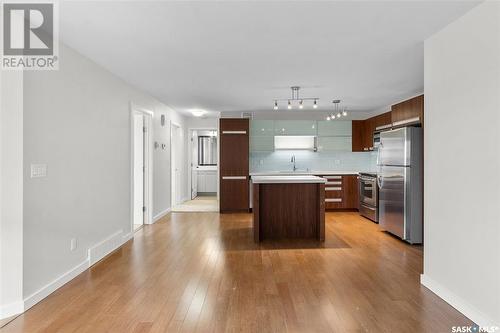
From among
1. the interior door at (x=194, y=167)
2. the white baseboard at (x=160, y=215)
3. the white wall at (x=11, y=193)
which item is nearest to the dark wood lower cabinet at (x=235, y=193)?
the white baseboard at (x=160, y=215)

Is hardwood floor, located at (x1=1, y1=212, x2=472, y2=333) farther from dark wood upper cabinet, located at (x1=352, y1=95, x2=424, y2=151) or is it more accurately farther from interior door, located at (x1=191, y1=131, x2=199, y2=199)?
interior door, located at (x1=191, y1=131, x2=199, y2=199)

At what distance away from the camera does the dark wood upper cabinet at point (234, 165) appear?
290 inches

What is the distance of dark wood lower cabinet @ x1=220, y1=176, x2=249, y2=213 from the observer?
7.39 metres

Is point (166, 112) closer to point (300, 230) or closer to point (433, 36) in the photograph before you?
point (300, 230)

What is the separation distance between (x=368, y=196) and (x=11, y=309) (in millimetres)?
5752

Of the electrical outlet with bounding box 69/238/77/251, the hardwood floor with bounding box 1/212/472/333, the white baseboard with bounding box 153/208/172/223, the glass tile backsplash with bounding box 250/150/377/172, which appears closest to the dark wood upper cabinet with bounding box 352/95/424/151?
the glass tile backsplash with bounding box 250/150/377/172

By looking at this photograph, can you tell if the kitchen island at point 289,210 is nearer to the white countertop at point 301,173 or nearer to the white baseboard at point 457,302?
the white baseboard at point 457,302

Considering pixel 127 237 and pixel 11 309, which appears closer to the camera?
pixel 11 309

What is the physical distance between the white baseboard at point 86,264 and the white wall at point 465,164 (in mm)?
3489

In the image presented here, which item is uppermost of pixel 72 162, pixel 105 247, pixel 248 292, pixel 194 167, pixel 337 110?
pixel 337 110

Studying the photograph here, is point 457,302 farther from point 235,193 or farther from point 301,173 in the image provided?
point 235,193

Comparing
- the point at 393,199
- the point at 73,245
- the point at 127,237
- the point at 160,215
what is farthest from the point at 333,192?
the point at 73,245

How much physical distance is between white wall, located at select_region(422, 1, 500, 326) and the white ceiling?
29cm

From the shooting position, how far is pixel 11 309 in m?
2.50
